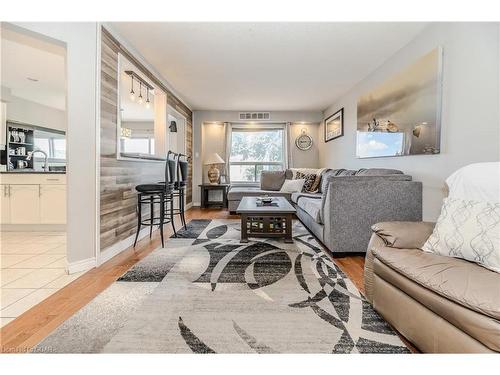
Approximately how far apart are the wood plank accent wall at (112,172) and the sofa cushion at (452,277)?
2.54m

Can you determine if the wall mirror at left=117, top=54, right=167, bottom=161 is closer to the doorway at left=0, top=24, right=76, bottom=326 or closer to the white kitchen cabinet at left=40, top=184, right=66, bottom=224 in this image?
the doorway at left=0, top=24, right=76, bottom=326

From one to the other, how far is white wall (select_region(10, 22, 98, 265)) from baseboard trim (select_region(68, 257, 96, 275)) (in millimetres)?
13

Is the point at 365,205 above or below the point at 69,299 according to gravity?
above

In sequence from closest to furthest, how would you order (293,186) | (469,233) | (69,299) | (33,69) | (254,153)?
(469,233) → (69,299) → (33,69) → (293,186) → (254,153)

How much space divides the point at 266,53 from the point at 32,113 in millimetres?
5349

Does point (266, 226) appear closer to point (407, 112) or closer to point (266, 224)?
point (266, 224)

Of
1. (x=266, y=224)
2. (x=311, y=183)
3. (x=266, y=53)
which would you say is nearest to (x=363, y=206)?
(x=266, y=224)

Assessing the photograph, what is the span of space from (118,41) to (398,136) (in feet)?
11.3

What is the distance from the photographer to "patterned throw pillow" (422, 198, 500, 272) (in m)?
1.30

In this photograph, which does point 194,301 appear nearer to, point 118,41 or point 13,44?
point 118,41

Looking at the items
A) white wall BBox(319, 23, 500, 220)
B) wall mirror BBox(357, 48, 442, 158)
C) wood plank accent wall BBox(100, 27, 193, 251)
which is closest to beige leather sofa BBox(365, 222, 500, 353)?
white wall BBox(319, 23, 500, 220)

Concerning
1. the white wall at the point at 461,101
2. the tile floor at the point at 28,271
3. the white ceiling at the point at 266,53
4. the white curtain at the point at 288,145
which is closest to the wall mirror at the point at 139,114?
the white ceiling at the point at 266,53

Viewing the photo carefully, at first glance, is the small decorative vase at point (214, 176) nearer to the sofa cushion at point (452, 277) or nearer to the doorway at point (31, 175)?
the doorway at point (31, 175)

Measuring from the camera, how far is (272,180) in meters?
5.72
